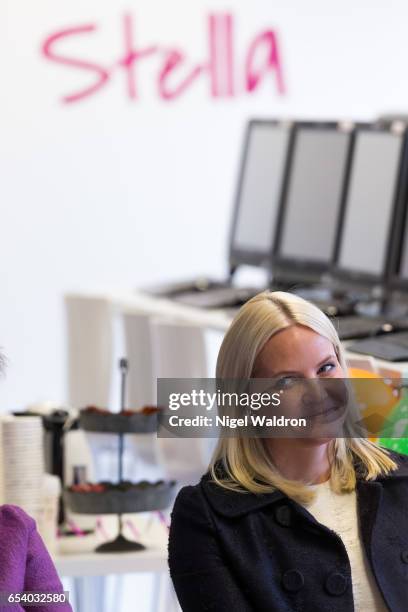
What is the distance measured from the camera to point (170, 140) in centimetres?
722

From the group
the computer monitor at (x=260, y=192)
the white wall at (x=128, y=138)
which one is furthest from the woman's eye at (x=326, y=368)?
the white wall at (x=128, y=138)

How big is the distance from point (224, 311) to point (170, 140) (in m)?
2.58

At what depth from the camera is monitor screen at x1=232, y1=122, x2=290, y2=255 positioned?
199 inches

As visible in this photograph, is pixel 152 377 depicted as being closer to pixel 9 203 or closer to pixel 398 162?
pixel 398 162

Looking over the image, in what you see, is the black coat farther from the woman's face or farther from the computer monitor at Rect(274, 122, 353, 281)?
the computer monitor at Rect(274, 122, 353, 281)

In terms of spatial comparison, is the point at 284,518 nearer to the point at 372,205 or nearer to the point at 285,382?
the point at 285,382

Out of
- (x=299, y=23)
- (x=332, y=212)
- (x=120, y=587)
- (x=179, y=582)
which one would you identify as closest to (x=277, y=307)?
(x=179, y=582)

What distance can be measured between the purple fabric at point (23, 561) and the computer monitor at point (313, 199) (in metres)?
2.93

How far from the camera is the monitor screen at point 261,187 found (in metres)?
5.05

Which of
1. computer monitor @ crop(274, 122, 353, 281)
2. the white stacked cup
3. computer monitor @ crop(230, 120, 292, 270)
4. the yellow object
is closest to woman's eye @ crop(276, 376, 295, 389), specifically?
the yellow object

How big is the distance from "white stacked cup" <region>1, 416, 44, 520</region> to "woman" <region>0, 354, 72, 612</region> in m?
0.92

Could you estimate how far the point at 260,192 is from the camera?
5152 millimetres

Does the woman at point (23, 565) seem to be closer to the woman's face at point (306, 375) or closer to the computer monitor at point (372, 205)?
the woman's face at point (306, 375)

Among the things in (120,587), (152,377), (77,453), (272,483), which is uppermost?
(272,483)
